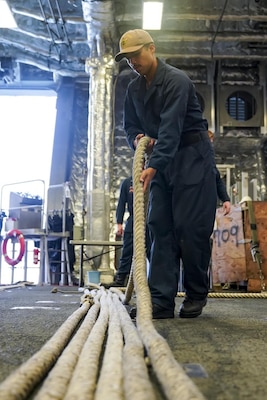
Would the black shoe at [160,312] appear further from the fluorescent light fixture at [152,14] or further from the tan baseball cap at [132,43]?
the fluorescent light fixture at [152,14]

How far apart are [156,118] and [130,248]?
2.52 m

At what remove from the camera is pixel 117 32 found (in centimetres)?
614

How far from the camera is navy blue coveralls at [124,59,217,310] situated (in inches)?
77.9

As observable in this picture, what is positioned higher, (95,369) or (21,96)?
(21,96)

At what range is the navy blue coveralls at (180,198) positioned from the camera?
198 centimetres

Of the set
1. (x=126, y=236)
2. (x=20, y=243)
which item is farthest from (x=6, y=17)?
(x=126, y=236)

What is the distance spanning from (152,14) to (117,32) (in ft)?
2.98

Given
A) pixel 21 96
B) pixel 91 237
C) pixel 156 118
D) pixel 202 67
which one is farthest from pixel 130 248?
pixel 21 96

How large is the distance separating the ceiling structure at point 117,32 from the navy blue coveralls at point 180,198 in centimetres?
377

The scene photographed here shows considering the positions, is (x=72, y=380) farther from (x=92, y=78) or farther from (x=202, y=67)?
(x=202, y=67)

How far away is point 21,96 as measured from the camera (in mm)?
7852

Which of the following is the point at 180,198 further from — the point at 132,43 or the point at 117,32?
the point at 117,32

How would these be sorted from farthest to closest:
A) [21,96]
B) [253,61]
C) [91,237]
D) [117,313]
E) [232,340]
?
[21,96]
[253,61]
[91,237]
[117,313]
[232,340]

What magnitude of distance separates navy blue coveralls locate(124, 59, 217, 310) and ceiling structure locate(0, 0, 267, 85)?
12.4ft
